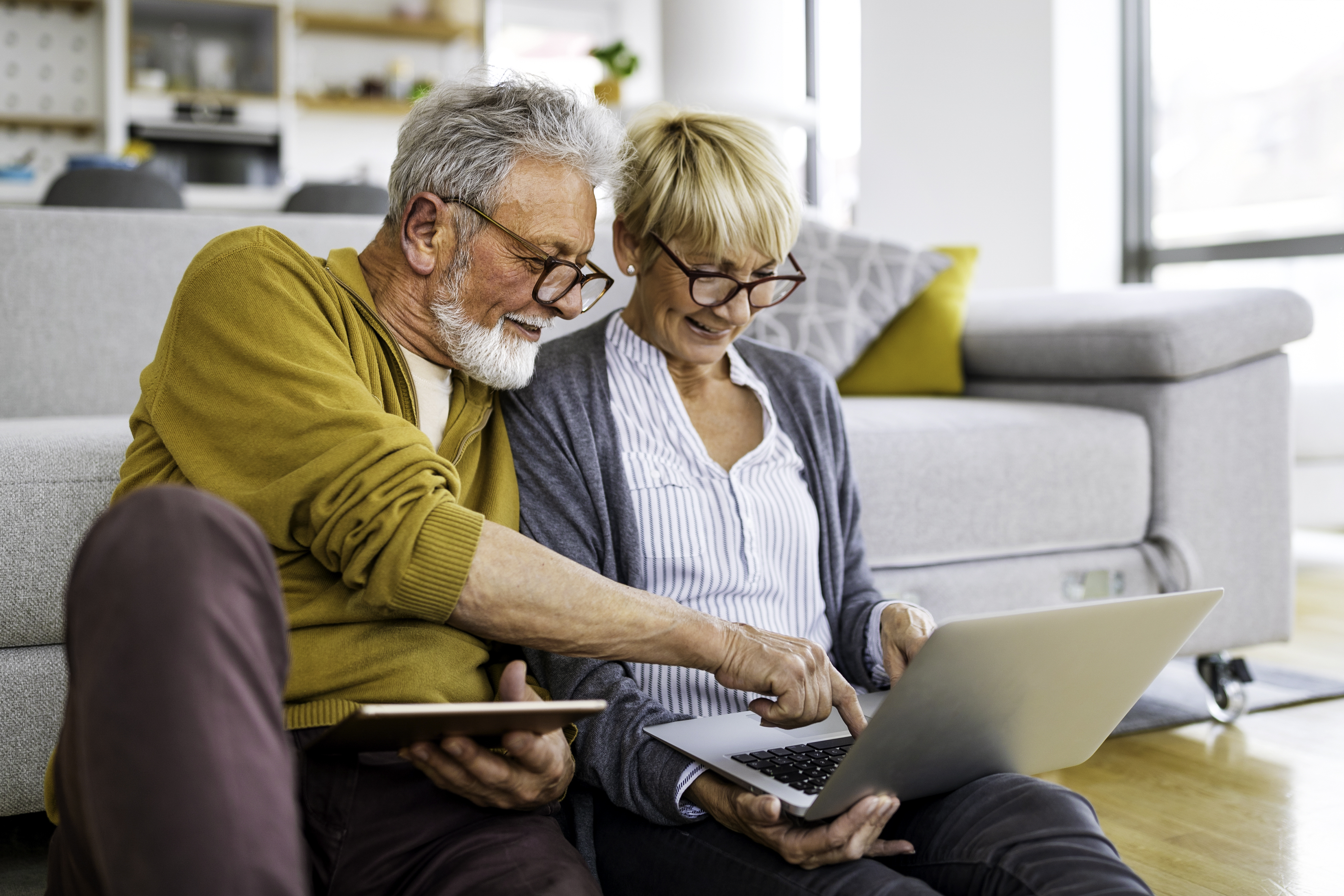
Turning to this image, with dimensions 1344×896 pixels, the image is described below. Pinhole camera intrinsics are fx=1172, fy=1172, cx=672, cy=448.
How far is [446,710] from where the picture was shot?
2.60ft

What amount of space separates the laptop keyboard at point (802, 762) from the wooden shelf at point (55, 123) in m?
6.01

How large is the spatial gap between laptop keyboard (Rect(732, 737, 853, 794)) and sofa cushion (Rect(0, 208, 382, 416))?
4.08 feet

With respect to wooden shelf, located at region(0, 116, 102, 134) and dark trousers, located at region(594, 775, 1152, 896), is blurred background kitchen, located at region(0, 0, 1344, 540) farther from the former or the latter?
dark trousers, located at region(594, 775, 1152, 896)

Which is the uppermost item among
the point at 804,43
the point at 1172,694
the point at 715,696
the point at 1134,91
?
the point at 804,43

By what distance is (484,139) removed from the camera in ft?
3.74

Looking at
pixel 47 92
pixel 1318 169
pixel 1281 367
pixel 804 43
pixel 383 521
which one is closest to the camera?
pixel 383 521

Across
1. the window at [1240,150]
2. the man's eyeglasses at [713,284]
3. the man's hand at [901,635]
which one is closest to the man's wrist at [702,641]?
the man's hand at [901,635]

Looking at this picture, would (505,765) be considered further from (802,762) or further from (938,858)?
(938,858)

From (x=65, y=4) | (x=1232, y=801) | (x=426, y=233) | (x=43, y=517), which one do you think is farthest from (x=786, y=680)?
(x=65, y=4)

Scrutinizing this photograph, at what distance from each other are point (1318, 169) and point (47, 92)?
574 cm

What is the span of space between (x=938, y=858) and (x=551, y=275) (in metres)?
0.66

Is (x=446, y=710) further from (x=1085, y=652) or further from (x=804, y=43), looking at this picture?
(x=804, y=43)

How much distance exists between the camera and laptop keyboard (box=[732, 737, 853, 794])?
991 mm

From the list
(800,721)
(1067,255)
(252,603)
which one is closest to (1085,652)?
(800,721)
